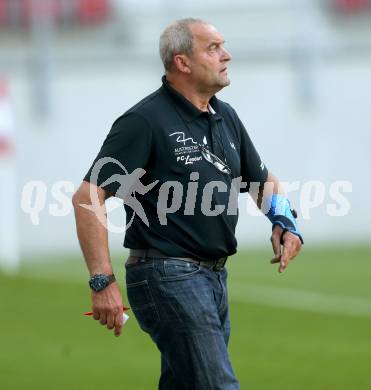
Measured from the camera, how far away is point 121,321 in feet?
20.6

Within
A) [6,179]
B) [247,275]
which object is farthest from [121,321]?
[6,179]

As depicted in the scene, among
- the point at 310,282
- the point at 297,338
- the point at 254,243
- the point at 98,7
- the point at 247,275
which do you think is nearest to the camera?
the point at 297,338

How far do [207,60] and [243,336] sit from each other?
5865 mm

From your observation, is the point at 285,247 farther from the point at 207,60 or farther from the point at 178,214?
the point at 207,60

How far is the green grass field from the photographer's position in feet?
33.1

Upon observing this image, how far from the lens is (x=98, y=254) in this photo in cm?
634

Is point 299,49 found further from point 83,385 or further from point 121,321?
point 121,321

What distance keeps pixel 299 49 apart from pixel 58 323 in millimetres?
14873

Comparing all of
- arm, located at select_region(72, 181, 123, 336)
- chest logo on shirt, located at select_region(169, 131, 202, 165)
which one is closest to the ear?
chest logo on shirt, located at select_region(169, 131, 202, 165)

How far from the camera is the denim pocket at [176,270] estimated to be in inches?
256

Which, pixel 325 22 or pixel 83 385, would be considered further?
pixel 325 22

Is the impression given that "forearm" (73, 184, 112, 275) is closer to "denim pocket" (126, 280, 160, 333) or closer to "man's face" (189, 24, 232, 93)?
"denim pocket" (126, 280, 160, 333)

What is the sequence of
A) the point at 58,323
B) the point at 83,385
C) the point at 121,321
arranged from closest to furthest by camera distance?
1. the point at 121,321
2. the point at 83,385
3. the point at 58,323

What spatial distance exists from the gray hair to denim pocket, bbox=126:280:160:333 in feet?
3.92
